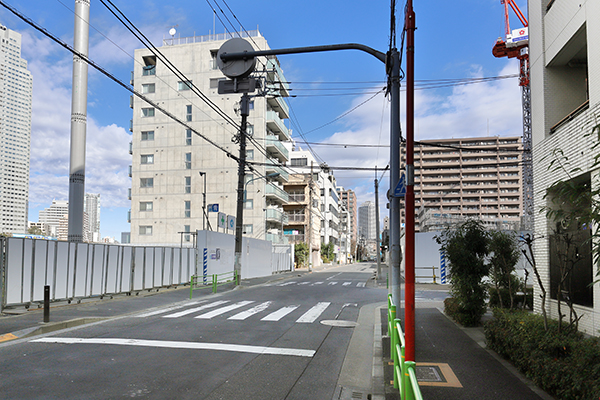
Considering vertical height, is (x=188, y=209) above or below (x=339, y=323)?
above

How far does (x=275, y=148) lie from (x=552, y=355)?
165 ft

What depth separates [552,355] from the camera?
6.04 metres

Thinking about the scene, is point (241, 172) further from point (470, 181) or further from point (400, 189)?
point (470, 181)

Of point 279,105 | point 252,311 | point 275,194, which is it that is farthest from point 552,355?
point 279,105

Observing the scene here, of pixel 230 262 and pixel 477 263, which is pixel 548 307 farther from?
pixel 230 262

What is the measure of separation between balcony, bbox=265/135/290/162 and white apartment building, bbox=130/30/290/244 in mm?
227

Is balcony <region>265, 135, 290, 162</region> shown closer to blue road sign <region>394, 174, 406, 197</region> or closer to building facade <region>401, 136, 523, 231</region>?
blue road sign <region>394, 174, 406, 197</region>

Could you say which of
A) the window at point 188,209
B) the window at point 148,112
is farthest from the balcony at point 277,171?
the window at point 148,112

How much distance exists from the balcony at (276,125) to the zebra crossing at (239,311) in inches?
1506

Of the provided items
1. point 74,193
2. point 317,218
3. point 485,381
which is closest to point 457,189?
point 317,218

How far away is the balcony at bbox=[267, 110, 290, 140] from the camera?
53562 millimetres

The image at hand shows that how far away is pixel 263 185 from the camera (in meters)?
52.6

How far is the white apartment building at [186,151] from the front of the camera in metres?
53.4

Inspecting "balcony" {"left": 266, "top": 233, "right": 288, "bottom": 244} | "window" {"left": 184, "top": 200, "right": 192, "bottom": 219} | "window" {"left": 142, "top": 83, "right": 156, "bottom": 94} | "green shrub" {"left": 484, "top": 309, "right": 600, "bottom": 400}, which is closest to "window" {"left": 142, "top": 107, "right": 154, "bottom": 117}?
"window" {"left": 142, "top": 83, "right": 156, "bottom": 94}
